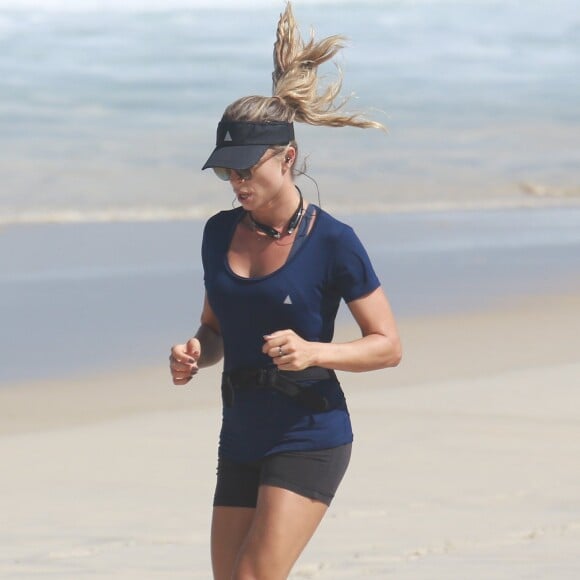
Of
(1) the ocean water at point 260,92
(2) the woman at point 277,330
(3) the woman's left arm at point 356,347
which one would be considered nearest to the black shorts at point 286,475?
(2) the woman at point 277,330

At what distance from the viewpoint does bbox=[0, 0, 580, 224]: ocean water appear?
23078 millimetres

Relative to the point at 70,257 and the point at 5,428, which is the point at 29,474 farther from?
the point at 70,257

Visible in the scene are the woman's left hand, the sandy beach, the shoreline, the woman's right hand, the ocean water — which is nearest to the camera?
the woman's left hand

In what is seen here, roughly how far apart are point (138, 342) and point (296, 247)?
297 inches

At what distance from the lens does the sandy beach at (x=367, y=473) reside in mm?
5594

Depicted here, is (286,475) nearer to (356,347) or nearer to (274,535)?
(274,535)

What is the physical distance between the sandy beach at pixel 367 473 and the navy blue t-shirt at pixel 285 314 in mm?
1946

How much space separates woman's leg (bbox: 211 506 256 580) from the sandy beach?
1839mm

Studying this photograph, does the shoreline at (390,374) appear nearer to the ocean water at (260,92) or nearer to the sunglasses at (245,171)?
the ocean water at (260,92)

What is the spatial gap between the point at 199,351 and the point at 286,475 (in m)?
0.38

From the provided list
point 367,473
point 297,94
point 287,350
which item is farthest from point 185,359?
point 367,473

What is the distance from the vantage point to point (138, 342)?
425 inches

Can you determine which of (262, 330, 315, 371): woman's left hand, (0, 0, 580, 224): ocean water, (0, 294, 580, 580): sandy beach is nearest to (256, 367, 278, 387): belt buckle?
(262, 330, 315, 371): woman's left hand

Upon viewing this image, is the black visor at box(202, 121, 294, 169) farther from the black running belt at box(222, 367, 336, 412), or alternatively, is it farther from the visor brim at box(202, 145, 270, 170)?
the black running belt at box(222, 367, 336, 412)
